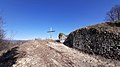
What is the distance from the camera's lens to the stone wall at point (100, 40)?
9602 mm

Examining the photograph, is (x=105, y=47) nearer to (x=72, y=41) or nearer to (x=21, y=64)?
(x=72, y=41)

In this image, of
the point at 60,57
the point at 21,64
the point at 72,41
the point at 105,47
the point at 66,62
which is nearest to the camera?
the point at 21,64

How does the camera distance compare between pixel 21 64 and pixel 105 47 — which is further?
pixel 105 47

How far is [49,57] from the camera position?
8.19 metres

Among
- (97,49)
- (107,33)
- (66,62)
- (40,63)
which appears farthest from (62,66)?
(107,33)

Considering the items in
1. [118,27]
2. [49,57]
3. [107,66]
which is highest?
[118,27]

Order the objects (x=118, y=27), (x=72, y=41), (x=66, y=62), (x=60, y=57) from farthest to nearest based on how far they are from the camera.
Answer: (x=72, y=41), (x=118, y=27), (x=60, y=57), (x=66, y=62)

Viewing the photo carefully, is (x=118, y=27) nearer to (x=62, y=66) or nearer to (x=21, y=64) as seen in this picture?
(x=62, y=66)

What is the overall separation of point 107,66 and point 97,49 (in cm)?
270

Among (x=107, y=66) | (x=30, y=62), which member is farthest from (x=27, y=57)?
(x=107, y=66)

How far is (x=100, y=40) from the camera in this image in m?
10.6

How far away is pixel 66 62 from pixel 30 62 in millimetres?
1812

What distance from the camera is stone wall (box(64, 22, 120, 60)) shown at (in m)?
9.60

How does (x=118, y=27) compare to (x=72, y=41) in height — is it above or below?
above
